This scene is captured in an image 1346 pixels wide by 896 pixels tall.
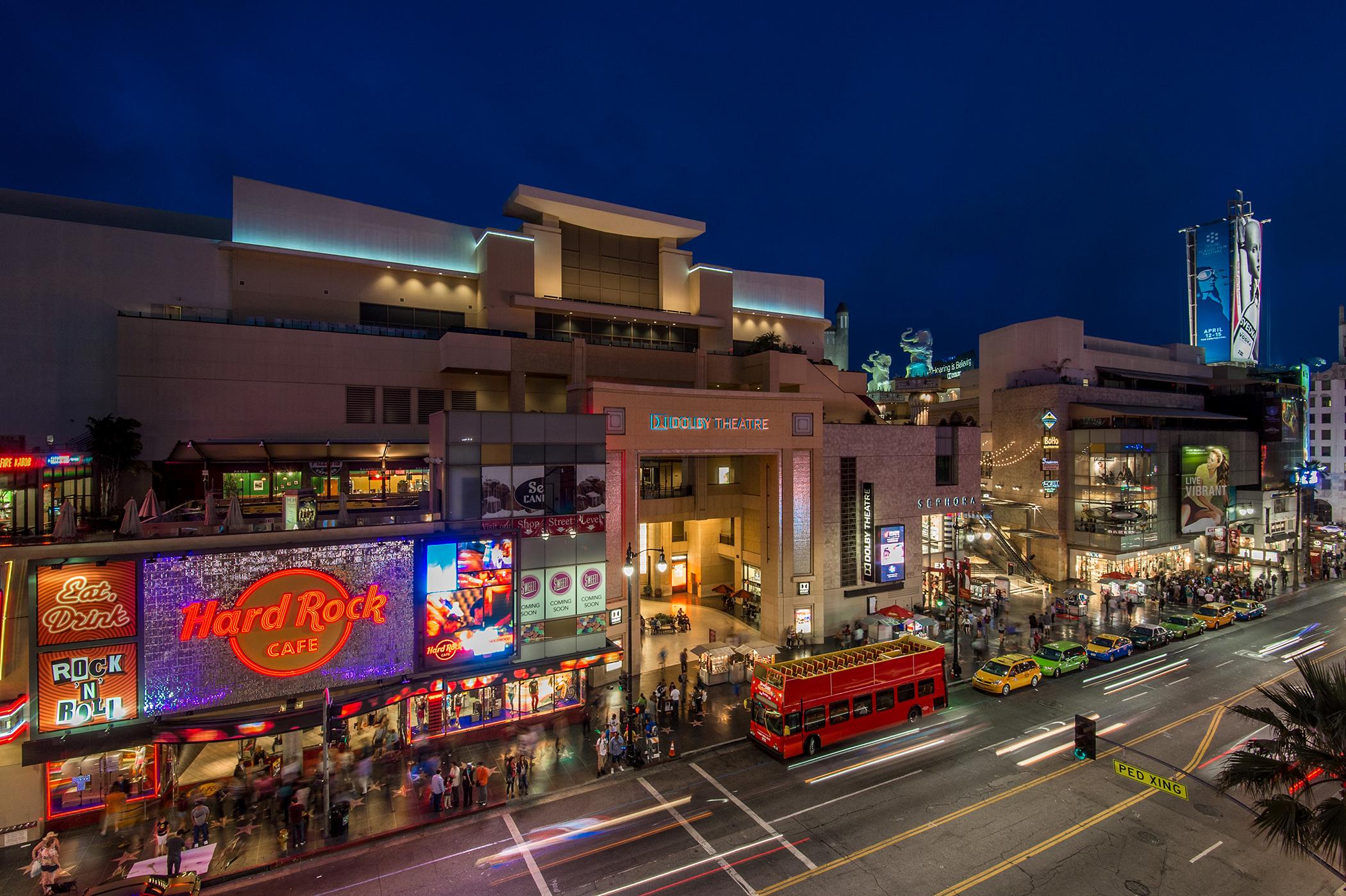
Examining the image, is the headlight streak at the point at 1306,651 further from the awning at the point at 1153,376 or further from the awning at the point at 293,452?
the awning at the point at 293,452

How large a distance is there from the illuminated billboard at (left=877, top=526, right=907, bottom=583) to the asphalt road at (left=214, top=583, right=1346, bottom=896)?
12.0 metres

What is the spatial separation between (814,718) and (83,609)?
21.9 m

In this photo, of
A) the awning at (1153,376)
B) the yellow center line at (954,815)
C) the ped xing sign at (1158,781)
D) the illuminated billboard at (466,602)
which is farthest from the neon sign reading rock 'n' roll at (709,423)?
the awning at (1153,376)

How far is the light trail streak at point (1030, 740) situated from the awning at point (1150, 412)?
3338 cm

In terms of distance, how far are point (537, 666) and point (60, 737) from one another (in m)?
12.8

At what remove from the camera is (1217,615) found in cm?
3509

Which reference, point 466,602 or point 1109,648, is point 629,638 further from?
point 1109,648

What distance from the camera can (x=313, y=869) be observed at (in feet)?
49.7

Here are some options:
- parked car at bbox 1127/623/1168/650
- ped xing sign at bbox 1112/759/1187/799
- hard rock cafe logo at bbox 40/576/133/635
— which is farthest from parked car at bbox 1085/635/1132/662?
hard rock cafe logo at bbox 40/576/133/635

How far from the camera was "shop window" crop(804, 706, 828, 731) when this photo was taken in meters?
20.6

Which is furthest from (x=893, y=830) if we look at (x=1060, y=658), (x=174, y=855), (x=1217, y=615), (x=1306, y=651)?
(x=1217, y=615)

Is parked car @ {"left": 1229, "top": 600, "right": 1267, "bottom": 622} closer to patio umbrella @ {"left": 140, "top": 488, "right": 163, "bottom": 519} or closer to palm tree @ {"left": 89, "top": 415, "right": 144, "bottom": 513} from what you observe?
patio umbrella @ {"left": 140, "top": 488, "right": 163, "bottom": 519}

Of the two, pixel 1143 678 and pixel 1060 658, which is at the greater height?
pixel 1060 658

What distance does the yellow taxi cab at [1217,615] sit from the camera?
34938 mm
